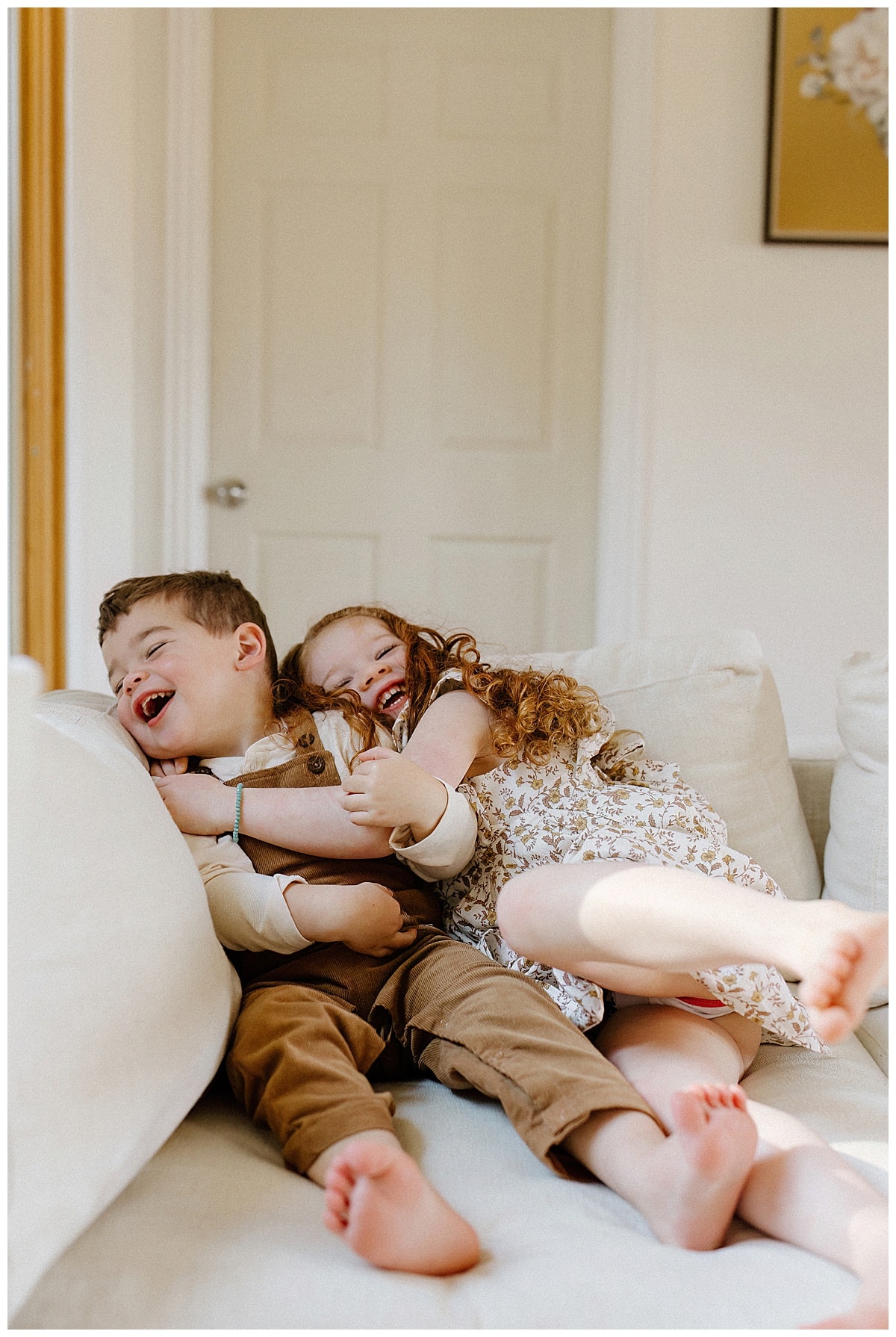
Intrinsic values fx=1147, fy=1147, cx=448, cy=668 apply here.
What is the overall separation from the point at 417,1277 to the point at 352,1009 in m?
0.35

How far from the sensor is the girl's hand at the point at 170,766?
1220mm

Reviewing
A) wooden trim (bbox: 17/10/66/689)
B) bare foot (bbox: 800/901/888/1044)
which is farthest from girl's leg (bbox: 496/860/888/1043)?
wooden trim (bbox: 17/10/66/689)

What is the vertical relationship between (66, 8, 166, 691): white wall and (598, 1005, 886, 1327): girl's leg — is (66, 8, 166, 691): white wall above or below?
above

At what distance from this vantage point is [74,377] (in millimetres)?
2844

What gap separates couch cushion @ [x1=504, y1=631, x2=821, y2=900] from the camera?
1.37 metres

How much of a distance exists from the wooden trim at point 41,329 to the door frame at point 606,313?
10.9 inches

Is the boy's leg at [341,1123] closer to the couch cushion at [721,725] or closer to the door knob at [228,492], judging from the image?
the couch cushion at [721,725]

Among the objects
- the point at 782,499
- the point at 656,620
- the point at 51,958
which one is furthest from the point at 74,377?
the point at 51,958

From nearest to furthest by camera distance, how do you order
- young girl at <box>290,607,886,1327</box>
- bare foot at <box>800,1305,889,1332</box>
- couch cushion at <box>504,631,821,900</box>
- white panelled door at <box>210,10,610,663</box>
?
bare foot at <box>800,1305,889,1332</box>, young girl at <box>290,607,886,1327</box>, couch cushion at <box>504,631,821,900</box>, white panelled door at <box>210,10,610,663</box>

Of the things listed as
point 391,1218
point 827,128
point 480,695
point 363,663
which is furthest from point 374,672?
point 827,128

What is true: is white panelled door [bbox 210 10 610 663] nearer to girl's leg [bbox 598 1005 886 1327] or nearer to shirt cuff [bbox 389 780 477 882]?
shirt cuff [bbox 389 780 477 882]

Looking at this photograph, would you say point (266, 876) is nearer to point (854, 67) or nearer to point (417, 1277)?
point (417, 1277)

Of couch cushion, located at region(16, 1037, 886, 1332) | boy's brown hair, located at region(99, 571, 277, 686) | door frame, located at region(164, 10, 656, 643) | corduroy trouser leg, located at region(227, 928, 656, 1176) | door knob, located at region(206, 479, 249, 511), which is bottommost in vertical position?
couch cushion, located at region(16, 1037, 886, 1332)

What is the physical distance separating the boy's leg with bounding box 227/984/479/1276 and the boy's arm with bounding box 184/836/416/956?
53 millimetres
